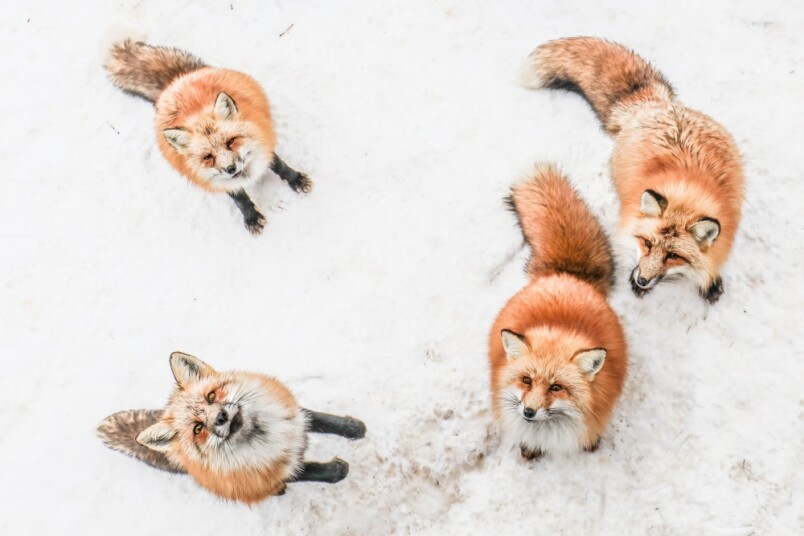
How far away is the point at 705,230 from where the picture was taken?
298 cm

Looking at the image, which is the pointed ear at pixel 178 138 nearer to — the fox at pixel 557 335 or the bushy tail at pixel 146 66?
the bushy tail at pixel 146 66

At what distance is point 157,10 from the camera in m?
5.07

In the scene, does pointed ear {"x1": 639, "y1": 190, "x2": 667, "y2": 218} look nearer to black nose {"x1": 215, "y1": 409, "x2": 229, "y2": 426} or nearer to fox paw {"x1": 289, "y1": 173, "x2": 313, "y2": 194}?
fox paw {"x1": 289, "y1": 173, "x2": 313, "y2": 194}

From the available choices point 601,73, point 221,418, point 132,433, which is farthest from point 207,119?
point 601,73

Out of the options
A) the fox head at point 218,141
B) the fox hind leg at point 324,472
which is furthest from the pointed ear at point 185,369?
the fox head at point 218,141

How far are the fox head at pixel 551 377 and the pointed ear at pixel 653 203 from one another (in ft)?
3.06

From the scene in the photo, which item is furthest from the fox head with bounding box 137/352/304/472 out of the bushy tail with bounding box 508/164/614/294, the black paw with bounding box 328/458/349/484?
the bushy tail with bounding box 508/164/614/294

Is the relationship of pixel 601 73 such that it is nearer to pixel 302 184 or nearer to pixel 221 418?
pixel 302 184

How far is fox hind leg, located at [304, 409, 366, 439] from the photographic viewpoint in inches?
140

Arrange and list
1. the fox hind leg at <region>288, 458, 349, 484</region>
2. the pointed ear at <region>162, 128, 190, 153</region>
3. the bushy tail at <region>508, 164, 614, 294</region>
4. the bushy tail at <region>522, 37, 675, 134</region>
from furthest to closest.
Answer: the bushy tail at <region>522, 37, 675, 134</region>, the pointed ear at <region>162, 128, 190, 153</region>, the fox hind leg at <region>288, 458, 349, 484</region>, the bushy tail at <region>508, 164, 614, 294</region>

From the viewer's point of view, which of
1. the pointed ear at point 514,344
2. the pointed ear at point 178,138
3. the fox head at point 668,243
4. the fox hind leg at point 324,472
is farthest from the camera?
the pointed ear at point 178,138

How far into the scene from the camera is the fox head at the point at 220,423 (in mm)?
3006

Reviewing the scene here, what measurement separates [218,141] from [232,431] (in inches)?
79.4

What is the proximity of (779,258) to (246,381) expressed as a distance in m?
3.90
